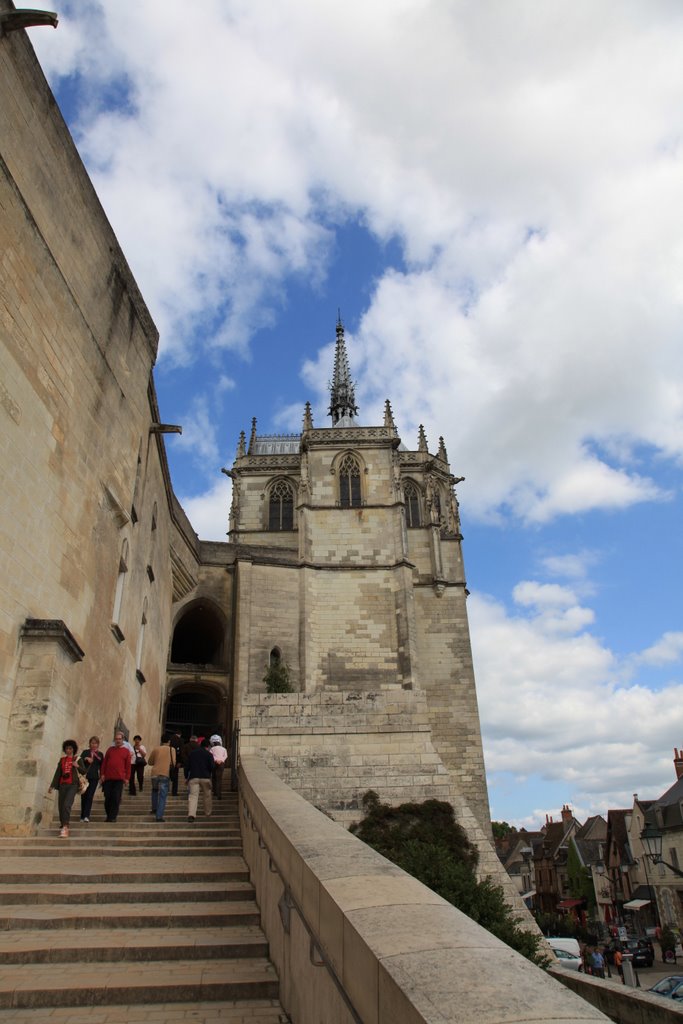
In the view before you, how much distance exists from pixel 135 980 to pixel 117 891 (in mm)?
1626

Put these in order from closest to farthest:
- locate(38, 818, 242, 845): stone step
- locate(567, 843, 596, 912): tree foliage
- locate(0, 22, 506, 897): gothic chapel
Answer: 1. locate(38, 818, 242, 845): stone step
2. locate(0, 22, 506, 897): gothic chapel
3. locate(567, 843, 596, 912): tree foliage

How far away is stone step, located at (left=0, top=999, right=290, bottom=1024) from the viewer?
3.35 meters

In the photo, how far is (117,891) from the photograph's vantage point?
527cm

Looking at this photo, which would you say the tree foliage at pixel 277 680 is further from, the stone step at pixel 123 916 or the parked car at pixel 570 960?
the stone step at pixel 123 916

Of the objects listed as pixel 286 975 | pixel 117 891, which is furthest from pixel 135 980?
pixel 117 891

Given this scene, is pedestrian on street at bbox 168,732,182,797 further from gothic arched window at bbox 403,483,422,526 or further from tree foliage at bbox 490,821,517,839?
tree foliage at bbox 490,821,517,839

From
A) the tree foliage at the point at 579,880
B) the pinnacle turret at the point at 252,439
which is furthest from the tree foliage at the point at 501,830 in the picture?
the pinnacle turret at the point at 252,439

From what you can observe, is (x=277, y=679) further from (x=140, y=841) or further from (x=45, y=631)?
(x=140, y=841)

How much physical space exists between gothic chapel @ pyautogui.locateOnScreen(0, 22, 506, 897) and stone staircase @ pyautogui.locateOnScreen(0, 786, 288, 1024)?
301 cm

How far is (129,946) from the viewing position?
13.7 ft

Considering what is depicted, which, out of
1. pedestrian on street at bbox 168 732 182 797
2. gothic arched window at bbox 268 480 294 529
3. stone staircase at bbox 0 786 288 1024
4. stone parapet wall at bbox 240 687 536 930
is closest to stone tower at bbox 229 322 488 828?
gothic arched window at bbox 268 480 294 529

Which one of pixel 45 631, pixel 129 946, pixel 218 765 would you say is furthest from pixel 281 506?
pixel 129 946

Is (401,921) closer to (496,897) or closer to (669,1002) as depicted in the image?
(669,1002)

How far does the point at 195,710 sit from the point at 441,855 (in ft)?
62.4
